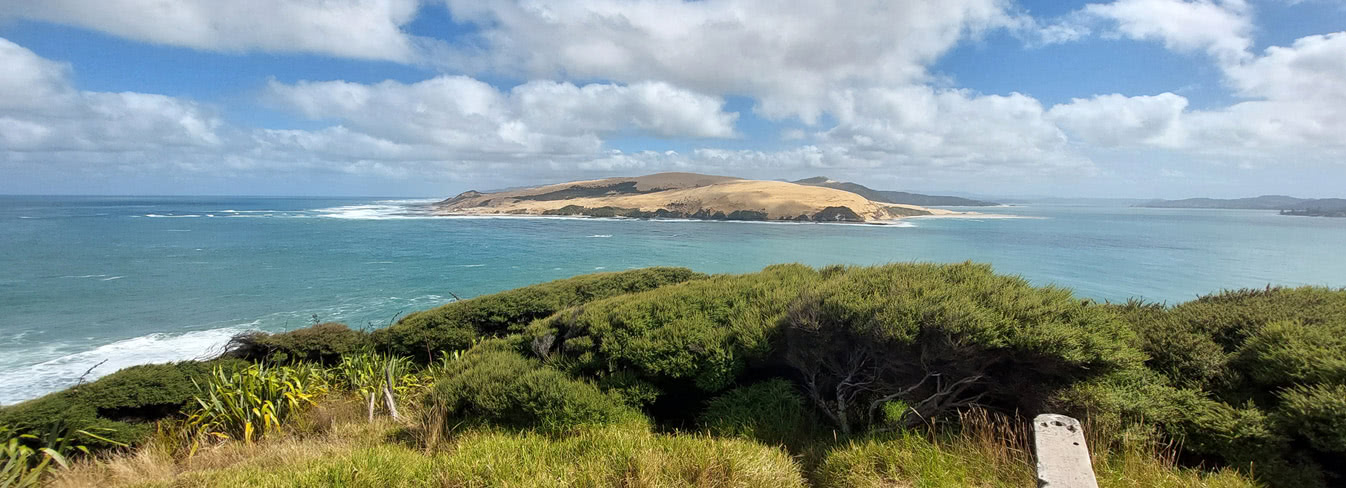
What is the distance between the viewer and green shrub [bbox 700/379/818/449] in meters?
4.86

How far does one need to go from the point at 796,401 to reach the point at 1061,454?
7.35ft

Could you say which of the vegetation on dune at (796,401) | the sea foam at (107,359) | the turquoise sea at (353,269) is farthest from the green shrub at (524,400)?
the turquoise sea at (353,269)

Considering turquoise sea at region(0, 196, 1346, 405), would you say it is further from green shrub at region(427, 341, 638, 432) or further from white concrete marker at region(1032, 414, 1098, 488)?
white concrete marker at region(1032, 414, 1098, 488)

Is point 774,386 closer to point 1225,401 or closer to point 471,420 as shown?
point 471,420

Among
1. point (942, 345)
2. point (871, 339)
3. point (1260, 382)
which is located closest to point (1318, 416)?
point (1260, 382)

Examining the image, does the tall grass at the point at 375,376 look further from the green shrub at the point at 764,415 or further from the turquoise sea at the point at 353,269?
the turquoise sea at the point at 353,269

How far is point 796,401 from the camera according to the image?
5.18 metres

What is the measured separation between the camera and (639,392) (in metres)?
5.39

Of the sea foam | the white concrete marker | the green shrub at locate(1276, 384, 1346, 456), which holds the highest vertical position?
the green shrub at locate(1276, 384, 1346, 456)

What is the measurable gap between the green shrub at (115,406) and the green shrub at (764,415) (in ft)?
19.9

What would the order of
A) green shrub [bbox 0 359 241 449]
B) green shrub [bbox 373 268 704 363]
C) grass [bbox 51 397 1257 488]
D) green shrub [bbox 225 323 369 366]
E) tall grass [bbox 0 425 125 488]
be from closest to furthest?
1. grass [bbox 51 397 1257 488]
2. tall grass [bbox 0 425 125 488]
3. green shrub [bbox 0 359 241 449]
4. green shrub [bbox 225 323 369 366]
5. green shrub [bbox 373 268 704 363]

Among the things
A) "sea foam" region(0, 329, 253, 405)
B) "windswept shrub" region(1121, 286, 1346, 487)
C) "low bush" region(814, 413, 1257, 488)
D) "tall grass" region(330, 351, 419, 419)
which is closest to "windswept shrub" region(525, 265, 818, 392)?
"low bush" region(814, 413, 1257, 488)

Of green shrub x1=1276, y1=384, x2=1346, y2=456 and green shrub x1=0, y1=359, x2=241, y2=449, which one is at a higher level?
green shrub x1=1276, y1=384, x2=1346, y2=456

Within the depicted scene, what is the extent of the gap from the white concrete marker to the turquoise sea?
1353 centimetres
